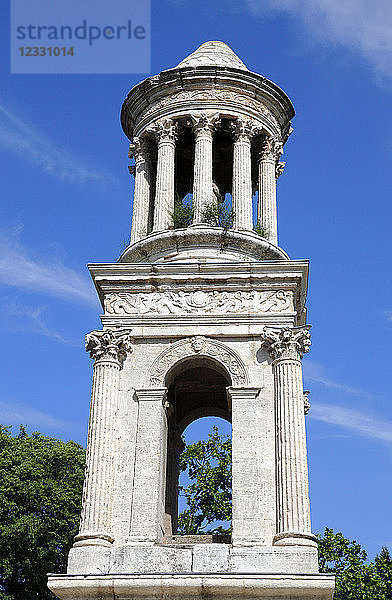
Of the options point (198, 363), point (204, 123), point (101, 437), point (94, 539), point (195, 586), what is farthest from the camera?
point (204, 123)

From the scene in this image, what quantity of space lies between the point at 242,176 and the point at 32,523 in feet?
49.4

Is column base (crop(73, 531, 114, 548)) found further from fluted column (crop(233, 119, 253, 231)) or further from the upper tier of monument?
→ fluted column (crop(233, 119, 253, 231))

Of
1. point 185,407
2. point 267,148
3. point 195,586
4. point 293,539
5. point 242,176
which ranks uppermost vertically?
point 267,148

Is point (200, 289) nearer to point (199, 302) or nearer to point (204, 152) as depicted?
point (199, 302)

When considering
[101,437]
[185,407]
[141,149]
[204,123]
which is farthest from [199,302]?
[141,149]

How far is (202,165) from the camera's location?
792 inches

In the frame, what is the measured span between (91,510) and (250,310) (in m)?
5.23

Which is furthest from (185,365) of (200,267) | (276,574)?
(276,574)

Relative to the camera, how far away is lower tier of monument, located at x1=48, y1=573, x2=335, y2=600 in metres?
14.1

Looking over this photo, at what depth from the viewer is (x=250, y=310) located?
17609 millimetres

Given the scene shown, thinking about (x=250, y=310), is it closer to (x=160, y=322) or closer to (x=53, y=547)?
(x=160, y=322)

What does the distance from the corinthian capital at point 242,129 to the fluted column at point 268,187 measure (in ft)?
2.21

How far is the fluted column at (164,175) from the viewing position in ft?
65.0

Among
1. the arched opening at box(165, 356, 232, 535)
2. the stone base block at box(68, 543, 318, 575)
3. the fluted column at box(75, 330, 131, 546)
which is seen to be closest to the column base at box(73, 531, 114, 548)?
the fluted column at box(75, 330, 131, 546)
